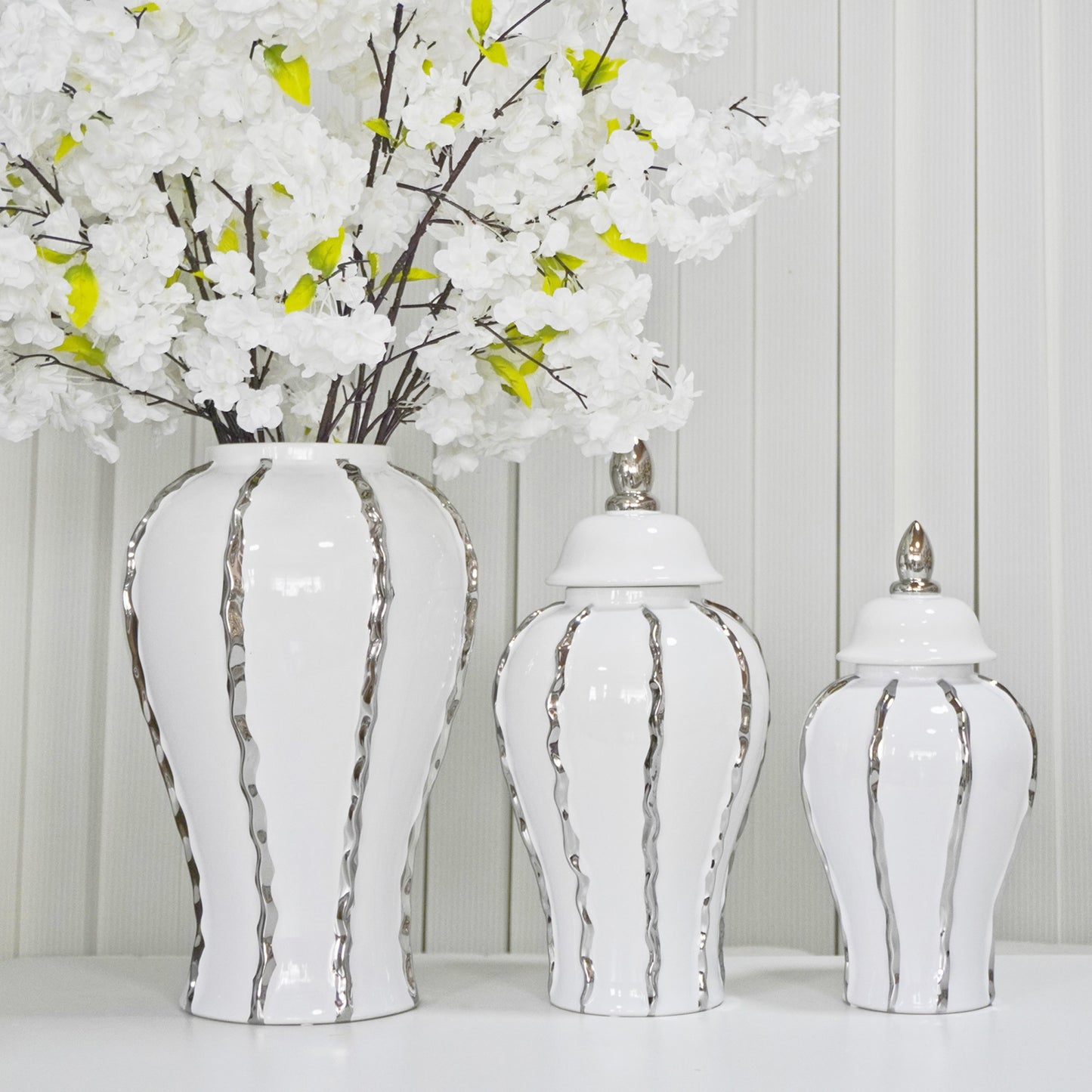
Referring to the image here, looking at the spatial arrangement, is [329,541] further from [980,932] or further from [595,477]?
[980,932]

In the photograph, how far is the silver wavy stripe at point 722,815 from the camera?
2.70 feet

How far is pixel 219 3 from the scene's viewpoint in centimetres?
69

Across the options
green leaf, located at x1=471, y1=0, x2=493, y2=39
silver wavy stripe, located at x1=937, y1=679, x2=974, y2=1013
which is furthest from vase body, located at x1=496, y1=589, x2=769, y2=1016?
green leaf, located at x1=471, y1=0, x2=493, y2=39

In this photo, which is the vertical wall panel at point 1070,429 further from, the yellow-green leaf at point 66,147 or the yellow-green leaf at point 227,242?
the yellow-green leaf at point 66,147

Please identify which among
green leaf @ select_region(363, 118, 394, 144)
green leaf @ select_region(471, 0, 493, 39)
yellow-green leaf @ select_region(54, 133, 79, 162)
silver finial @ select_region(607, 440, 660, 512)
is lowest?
silver finial @ select_region(607, 440, 660, 512)

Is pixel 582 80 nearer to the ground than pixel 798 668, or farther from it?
farther from it

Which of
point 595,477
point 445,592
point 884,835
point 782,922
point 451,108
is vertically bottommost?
point 782,922

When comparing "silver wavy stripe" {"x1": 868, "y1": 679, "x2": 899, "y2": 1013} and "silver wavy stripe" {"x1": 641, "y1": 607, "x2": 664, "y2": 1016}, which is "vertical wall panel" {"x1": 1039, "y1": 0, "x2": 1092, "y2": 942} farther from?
"silver wavy stripe" {"x1": 641, "y1": 607, "x2": 664, "y2": 1016}

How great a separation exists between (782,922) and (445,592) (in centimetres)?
46

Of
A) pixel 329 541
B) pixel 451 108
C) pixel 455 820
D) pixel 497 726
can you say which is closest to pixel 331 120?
pixel 451 108

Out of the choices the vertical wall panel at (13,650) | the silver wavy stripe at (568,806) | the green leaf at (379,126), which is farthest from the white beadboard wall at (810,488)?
the green leaf at (379,126)

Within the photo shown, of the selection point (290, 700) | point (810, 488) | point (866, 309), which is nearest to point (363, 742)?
point (290, 700)

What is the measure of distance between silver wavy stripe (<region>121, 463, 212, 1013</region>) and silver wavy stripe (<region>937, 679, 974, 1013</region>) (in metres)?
0.47

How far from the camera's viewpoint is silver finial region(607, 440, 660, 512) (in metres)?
0.89
